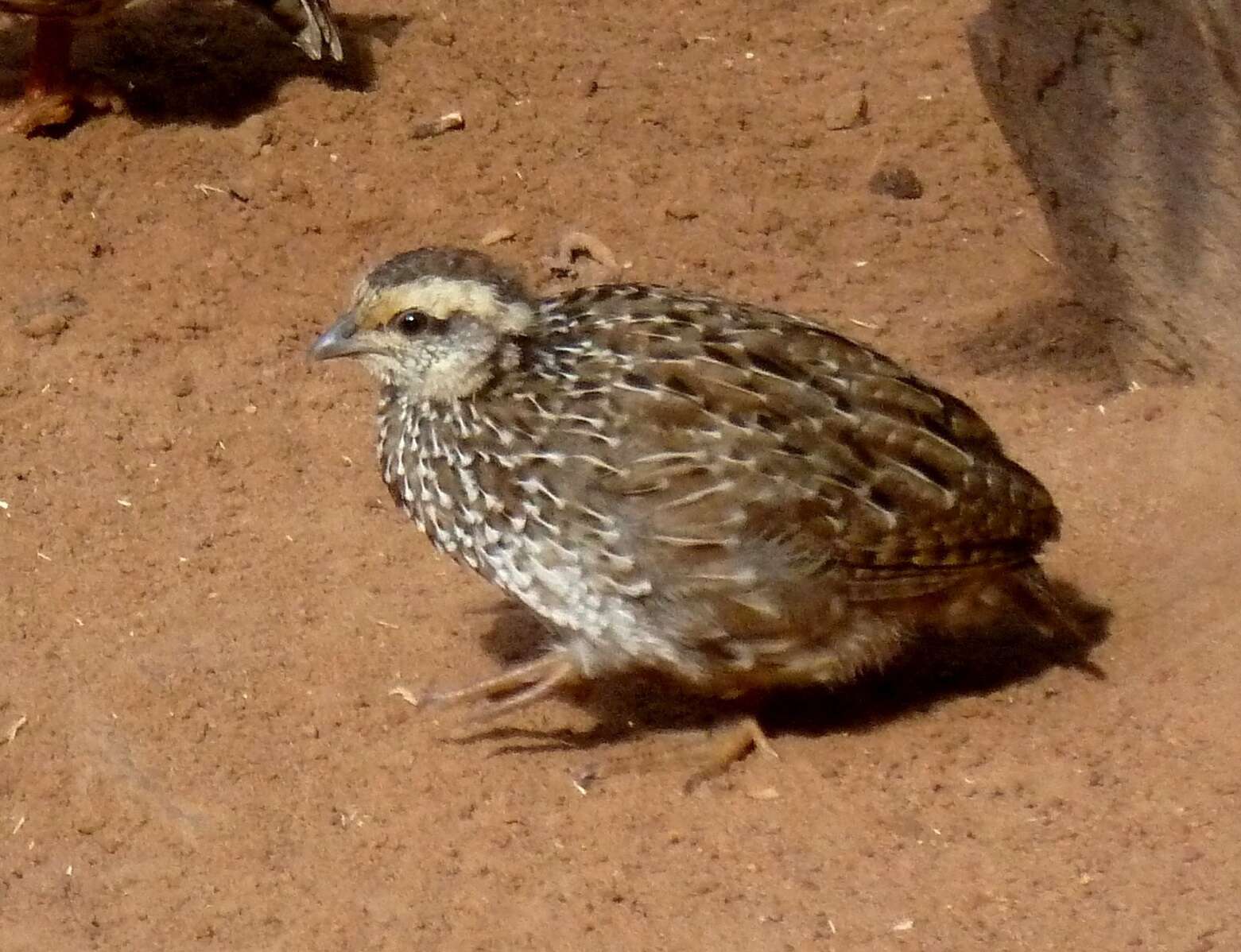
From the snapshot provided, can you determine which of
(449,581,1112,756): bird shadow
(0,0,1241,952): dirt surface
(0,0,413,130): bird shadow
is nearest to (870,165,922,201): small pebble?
(0,0,1241,952): dirt surface

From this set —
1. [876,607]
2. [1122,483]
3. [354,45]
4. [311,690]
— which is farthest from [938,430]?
[354,45]

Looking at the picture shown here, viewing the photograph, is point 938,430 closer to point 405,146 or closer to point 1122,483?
point 1122,483

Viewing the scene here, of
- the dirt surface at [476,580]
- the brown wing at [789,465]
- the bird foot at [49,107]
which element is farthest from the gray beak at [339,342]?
the bird foot at [49,107]

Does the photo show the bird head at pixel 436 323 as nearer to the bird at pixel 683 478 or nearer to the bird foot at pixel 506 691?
the bird at pixel 683 478

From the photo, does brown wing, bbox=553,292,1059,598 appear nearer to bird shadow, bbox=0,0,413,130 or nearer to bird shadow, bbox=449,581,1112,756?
bird shadow, bbox=449,581,1112,756

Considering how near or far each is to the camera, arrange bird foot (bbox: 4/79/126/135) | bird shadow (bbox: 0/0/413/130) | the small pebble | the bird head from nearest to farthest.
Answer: the bird head, bird foot (bbox: 4/79/126/135), the small pebble, bird shadow (bbox: 0/0/413/130)

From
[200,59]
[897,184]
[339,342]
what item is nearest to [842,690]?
[339,342]
